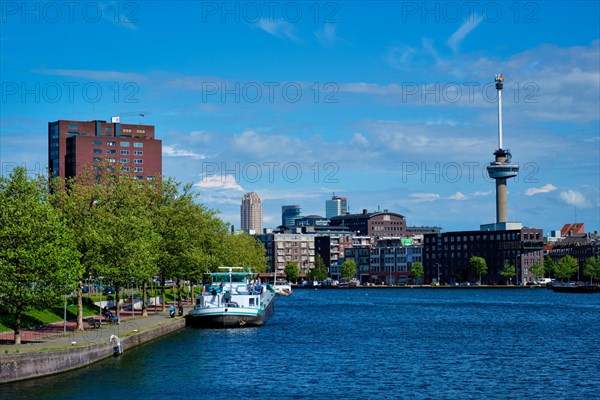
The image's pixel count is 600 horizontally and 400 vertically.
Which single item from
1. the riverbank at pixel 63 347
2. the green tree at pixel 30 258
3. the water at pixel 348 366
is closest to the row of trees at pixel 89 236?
the green tree at pixel 30 258

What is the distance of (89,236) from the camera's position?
88.6 metres

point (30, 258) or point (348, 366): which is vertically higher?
point (30, 258)

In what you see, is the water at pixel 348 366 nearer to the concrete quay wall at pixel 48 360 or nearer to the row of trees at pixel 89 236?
the concrete quay wall at pixel 48 360

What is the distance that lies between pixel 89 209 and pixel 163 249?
30830 millimetres

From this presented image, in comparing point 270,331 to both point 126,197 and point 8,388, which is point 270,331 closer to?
point 126,197

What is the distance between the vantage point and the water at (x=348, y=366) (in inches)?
2450

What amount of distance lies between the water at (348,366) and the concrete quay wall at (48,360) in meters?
0.69

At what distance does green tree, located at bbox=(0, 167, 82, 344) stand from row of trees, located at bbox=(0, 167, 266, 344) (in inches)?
3.0

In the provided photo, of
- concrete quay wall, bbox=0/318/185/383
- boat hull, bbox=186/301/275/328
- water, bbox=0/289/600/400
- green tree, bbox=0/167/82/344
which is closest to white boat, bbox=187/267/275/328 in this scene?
boat hull, bbox=186/301/275/328

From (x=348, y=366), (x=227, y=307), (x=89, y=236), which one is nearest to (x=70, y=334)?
(x=89, y=236)

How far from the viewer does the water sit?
62219 millimetres

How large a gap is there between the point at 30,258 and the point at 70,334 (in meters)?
14.4

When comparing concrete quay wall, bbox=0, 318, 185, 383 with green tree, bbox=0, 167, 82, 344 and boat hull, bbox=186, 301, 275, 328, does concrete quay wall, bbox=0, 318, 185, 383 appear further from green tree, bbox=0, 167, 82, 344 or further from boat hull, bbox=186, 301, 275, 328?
boat hull, bbox=186, 301, 275, 328

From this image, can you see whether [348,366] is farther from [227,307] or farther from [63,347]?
[227,307]
